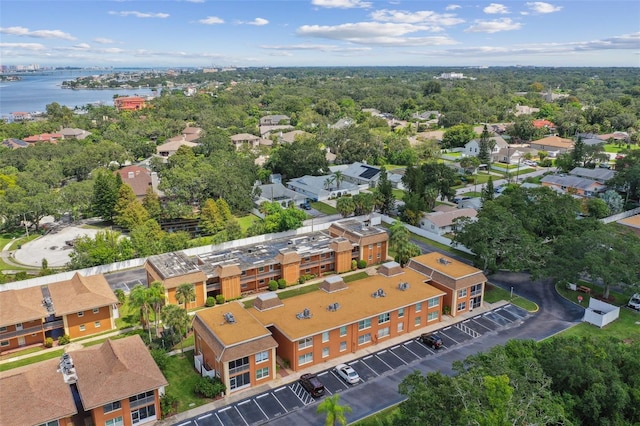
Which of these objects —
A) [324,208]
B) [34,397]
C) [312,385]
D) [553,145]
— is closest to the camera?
[34,397]

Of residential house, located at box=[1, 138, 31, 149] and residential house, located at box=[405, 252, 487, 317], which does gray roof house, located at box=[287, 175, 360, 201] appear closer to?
residential house, located at box=[405, 252, 487, 317]

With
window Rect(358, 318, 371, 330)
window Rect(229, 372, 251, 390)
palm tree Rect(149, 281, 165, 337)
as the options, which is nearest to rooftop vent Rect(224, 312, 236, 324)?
window Rect(229, 372, 251, 390)

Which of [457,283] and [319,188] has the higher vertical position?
[457,283]

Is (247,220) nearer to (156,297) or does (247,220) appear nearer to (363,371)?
(156,297)

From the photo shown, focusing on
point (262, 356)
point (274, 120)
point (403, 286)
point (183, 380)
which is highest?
point (274, 120)

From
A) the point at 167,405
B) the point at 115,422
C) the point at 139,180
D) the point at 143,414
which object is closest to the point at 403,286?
the point at 167,405

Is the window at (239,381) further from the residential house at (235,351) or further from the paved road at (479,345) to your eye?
the paved road at (479,345)

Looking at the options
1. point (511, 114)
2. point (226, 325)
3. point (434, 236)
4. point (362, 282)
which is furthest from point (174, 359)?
point (511, 114)

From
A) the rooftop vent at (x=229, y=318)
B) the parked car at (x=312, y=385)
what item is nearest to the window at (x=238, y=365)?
the rooftop vent at (x=229, y=318)
